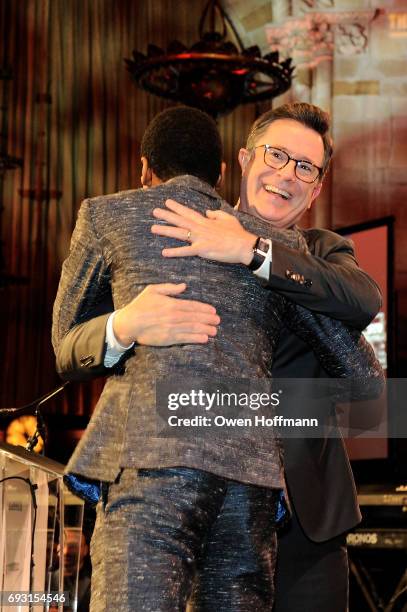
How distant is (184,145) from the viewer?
6.57ft

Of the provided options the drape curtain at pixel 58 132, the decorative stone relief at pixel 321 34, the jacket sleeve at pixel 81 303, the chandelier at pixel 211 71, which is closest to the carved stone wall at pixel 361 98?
the decorative stone relief at pixel 321 34

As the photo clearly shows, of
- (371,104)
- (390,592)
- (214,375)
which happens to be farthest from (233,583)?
(371,104)

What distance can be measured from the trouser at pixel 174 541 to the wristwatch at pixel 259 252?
39cm

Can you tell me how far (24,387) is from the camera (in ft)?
29.7

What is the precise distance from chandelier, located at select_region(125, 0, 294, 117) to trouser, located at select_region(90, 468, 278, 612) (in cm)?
519

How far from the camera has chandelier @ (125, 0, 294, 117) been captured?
6.68m

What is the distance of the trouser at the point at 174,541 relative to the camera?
1.67 meters

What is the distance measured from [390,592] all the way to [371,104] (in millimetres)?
3589

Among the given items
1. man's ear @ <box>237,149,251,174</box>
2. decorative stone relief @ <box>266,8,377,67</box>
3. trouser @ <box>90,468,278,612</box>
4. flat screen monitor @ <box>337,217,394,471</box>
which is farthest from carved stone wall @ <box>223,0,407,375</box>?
trouser @ <box>90,468,278,612</box>

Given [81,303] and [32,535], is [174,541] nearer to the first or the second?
[81,303]

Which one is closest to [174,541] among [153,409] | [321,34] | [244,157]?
[153,409]

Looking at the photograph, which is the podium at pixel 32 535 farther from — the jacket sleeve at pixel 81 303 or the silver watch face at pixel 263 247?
the silver watch face at pixel 263 247

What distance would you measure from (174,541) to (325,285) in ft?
1.92

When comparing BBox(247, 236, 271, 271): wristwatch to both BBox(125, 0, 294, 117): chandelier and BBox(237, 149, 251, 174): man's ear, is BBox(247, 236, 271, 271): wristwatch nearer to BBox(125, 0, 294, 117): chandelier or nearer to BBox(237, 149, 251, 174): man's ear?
BBox(237, 149, 251, 174): man's ear
